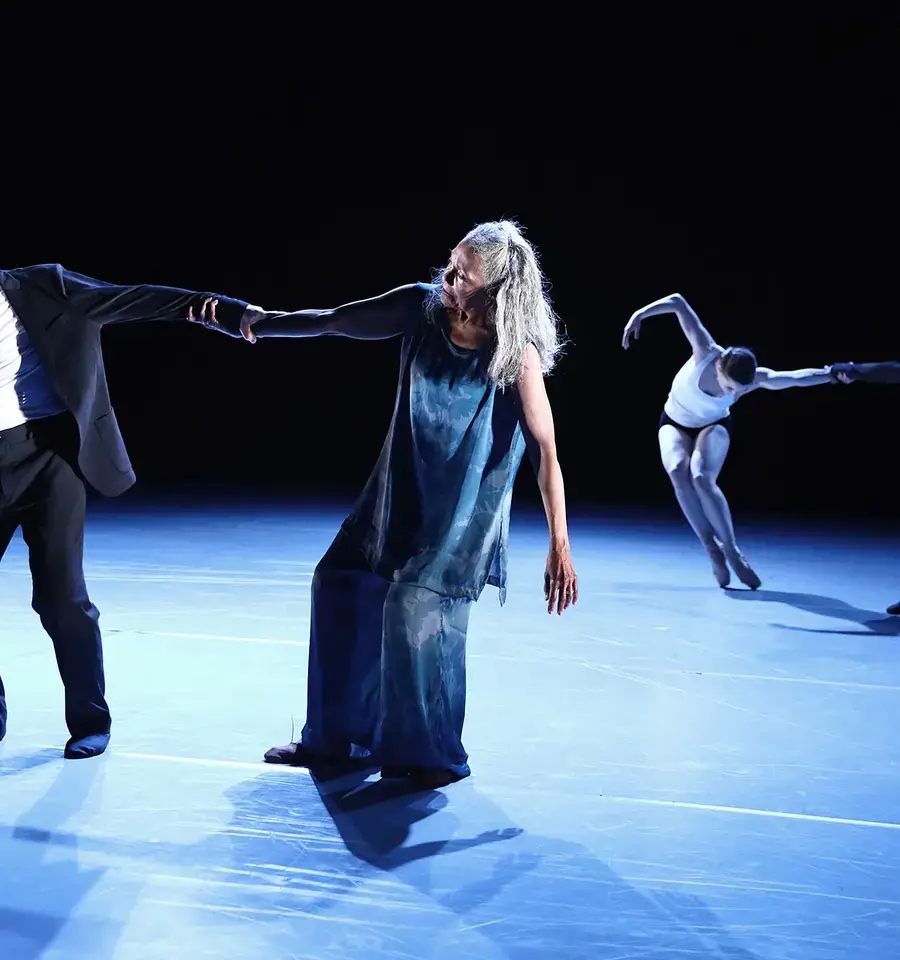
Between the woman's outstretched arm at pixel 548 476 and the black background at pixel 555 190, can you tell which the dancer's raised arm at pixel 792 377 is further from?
the black background at pixel 555 190

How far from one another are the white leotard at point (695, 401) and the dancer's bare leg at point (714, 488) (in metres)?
0.08

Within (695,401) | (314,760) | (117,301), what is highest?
(117,301)

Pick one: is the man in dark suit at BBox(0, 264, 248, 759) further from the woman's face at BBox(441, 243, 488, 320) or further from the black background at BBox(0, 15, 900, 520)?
the black background at BBox(0, 15, 900, 520)

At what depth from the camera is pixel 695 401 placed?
5.84 meters

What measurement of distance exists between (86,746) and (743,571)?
3770mm

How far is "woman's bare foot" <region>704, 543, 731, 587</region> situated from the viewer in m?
5.65

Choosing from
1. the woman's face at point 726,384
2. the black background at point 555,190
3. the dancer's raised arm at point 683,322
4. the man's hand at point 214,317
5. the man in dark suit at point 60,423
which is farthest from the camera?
the black background at point 555,190

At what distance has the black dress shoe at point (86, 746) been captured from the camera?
271 centimetres

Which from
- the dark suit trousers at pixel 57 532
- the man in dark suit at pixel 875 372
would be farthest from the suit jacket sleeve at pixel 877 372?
the dark suit trousers at pixel 57 532

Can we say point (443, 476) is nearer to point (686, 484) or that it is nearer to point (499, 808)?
point (499, 808)

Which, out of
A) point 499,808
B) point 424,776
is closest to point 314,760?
point 424,776

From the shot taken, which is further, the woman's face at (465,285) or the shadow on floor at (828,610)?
the shadow on floor at (828,610)

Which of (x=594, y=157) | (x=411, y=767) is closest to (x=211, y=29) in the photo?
(x=594, y=157)

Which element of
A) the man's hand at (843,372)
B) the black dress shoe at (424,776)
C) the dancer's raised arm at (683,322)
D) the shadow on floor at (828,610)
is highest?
the dancer's raised arm at (683,322)
